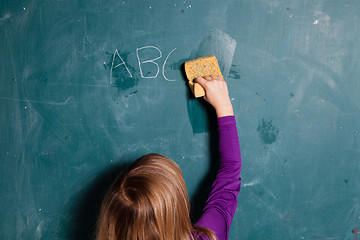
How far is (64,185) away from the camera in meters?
0.96

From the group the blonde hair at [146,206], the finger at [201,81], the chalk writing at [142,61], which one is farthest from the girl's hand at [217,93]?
the blonde hair at [146,206]

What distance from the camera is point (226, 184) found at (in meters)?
0.79

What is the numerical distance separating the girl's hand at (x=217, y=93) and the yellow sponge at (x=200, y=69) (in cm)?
2

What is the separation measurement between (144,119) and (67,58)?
0.33 m

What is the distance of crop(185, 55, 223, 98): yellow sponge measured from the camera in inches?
32.5

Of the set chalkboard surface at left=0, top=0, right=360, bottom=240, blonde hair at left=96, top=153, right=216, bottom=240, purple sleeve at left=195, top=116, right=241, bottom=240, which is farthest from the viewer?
chalkboard surface at left=0, top=0, right=360, bottom=240

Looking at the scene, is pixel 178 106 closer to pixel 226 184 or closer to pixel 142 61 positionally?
pixel 142 61

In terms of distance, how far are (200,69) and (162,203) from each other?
424 mm

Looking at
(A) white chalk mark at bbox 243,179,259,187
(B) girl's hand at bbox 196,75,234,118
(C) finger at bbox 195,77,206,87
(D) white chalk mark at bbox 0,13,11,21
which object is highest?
(D) white chalk mark at bbox 0,13,11,21

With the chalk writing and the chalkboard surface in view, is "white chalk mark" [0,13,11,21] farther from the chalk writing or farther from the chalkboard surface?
the chalk writing

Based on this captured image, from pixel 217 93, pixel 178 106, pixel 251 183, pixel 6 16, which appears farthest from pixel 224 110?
pixel 6 16

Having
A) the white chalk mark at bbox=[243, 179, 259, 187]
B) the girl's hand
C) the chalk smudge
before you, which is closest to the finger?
the girl's hand

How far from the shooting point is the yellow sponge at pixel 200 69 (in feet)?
2.71

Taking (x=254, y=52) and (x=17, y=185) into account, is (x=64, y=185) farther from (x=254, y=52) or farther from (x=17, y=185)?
(x=254, y=52)
